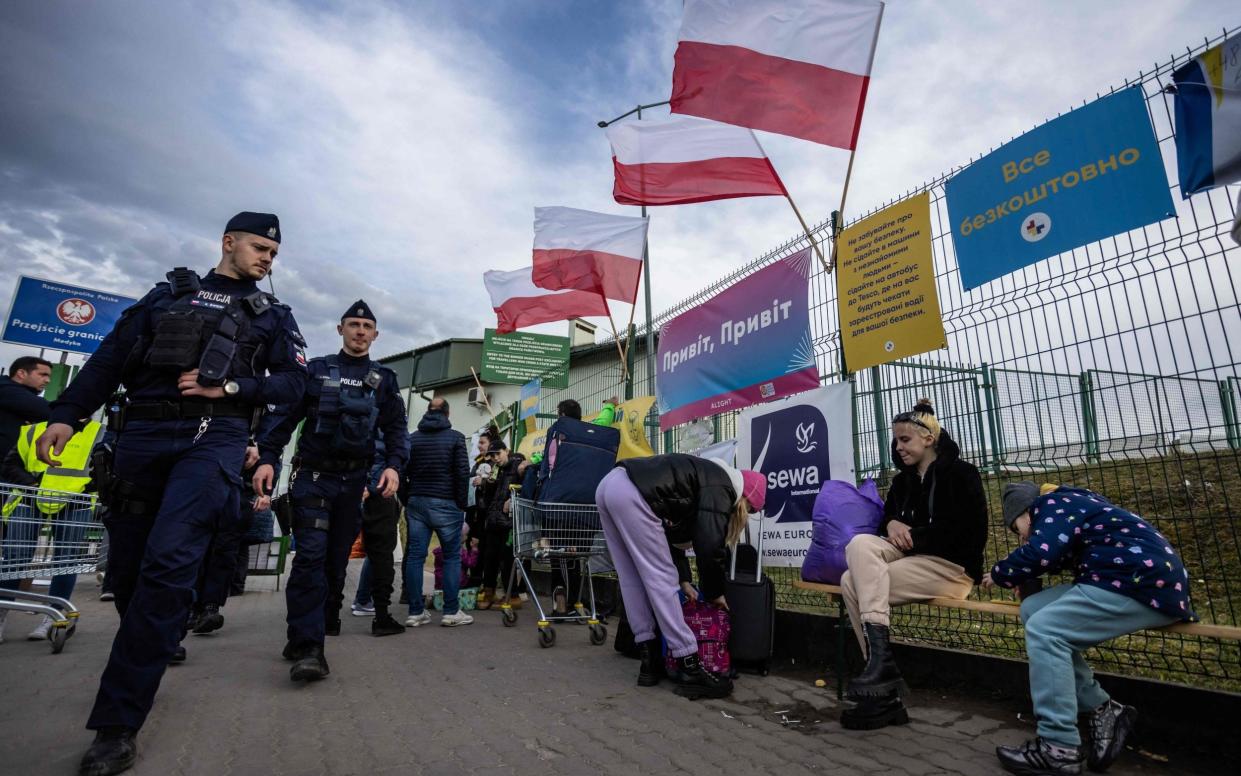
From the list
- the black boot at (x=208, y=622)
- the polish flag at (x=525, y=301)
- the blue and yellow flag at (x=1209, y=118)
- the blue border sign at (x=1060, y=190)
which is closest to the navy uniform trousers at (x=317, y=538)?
the black boot at (x=208, y=622)

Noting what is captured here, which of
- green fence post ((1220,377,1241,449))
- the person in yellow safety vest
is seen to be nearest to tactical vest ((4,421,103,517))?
the person in yellow safety vest

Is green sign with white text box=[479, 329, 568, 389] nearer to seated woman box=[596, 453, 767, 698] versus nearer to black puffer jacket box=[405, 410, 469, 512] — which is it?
black puffer jacket box=[405, 410, 469, 512]

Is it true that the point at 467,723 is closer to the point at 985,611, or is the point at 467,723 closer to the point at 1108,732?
the point at 985,611

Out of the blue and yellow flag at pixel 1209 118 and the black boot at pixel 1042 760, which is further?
the blue and yellow flag at pixel 1209 118

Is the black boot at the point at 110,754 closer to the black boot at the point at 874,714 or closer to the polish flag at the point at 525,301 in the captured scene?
the black boot at the point at 874,714

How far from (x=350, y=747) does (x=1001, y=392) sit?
12.6ft

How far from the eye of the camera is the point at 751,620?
4363 mm

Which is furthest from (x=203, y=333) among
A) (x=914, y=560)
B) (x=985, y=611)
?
(x=985, y=611)

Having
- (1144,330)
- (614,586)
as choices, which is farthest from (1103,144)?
(614,586)

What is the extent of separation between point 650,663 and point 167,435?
115 inches

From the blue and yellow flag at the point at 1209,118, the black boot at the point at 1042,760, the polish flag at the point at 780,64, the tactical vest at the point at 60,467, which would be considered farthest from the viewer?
the polish flag at the point at 780,64

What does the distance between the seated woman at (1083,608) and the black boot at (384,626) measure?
4564mm

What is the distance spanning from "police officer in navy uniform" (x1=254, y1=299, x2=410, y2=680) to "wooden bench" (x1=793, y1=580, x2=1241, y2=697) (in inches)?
111

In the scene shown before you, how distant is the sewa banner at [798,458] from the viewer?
4.86 meters
